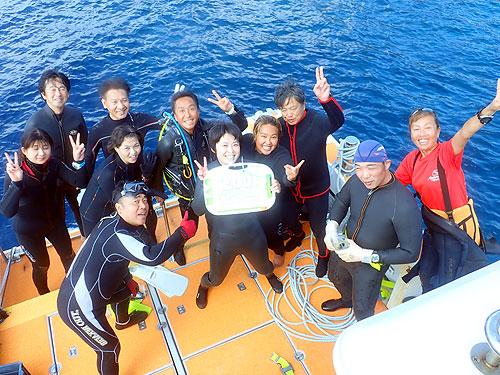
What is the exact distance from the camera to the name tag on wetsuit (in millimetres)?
3512

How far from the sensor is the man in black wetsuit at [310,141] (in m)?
3.87

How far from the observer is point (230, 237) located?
150 inches

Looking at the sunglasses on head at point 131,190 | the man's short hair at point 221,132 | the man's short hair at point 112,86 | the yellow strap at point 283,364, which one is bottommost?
the yellow strap at point 283,364

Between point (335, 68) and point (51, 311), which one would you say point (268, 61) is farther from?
point (51, 311)

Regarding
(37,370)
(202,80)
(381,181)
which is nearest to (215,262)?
(381,181)

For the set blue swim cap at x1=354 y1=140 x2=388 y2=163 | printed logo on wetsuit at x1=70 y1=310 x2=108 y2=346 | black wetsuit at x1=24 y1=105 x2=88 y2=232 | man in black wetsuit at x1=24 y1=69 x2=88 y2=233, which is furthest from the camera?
black wetsuit at x1=24 y1=105 x2=88 y2=232

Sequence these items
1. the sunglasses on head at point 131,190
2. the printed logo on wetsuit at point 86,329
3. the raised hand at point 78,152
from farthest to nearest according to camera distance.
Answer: the raised hand at point 78,152, the sunglasses on head at point 131,190, the printed logo on wetsuit at point 86,329

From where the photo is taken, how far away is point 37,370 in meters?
3.87

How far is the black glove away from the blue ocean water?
5684 mm

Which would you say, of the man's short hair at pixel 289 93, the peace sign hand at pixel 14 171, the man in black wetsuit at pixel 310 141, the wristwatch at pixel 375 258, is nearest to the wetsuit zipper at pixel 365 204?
the wristwatch at pixel 375 258

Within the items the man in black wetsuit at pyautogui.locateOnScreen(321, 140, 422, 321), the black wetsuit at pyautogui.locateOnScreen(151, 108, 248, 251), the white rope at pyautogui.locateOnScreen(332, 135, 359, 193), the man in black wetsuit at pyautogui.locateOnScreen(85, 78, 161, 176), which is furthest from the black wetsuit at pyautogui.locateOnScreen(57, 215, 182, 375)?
the white rope at pyautogui.locateOnScreen(332, 135, 359, 193)

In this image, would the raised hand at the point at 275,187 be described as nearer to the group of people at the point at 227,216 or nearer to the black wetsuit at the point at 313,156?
the group of people at the point at 227,216

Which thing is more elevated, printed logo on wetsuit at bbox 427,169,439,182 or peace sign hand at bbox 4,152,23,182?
printed logo on wetsuit at bbox 427,169,439,182

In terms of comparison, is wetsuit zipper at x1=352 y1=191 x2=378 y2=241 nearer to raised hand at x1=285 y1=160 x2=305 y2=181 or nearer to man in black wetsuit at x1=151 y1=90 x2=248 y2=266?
raised hand at x1=285 y1=160 x2=305 y2=181
